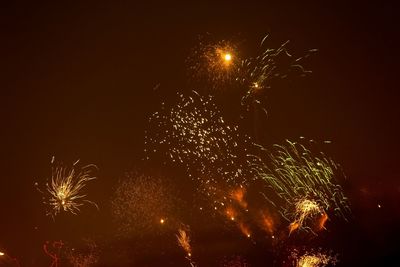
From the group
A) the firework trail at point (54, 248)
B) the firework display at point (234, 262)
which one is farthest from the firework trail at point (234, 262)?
the firework trail at point (54, 248)

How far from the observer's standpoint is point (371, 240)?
24.1m

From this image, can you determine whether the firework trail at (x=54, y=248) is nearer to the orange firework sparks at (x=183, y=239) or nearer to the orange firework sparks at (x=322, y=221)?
the orange firework sparks at (x=183, y=239)

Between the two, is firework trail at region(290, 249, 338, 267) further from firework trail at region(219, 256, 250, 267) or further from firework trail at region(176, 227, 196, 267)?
firework trail at region(176, 227, 196, 267)

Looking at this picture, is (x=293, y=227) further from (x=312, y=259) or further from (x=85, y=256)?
(x=85, y=256)

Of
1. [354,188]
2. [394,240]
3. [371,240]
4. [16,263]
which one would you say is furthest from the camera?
[354,188]

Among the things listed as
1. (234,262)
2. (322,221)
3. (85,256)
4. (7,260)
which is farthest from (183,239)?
(7,260)

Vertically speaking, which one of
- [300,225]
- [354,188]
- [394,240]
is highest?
[354,188]

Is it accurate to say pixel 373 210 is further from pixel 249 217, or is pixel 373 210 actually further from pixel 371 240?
pixel 249 217

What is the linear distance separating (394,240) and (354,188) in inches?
303

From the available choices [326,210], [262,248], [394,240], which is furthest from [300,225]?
[394,240]

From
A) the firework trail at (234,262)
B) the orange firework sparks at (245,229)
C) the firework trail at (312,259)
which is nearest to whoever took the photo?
the firework trail at (312,259)

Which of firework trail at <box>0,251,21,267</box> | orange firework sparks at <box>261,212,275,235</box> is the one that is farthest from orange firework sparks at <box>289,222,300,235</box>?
firework trail at <box>0,251,21,267</box>

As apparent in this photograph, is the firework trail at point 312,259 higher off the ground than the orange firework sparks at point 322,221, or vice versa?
the orange firework sparks at point 322,221

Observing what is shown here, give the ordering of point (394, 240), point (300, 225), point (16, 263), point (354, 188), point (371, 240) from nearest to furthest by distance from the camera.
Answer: point (394, 240) → point (371, 240) → point (16, 263) → point (300, 225) → point (354, 188)
